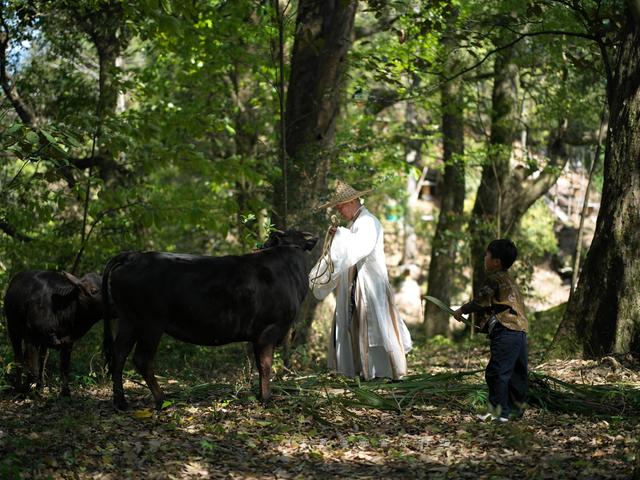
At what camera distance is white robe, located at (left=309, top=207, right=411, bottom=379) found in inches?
328

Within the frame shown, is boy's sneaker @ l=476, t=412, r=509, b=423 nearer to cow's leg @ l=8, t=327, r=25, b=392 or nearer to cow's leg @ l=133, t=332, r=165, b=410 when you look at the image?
cow's leg @ l=133, t=332, r=165, b=410

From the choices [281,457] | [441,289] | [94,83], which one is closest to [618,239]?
[281,457]

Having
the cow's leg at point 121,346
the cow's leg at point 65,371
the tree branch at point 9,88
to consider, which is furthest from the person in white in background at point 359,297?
the tree branch at point 9,88

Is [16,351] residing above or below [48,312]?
below

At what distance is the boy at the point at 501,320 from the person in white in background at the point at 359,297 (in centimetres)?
177

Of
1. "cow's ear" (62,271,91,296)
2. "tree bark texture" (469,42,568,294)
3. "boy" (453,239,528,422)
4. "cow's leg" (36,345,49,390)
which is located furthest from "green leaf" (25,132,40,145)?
"tree bark texture" (469,42,568,294)

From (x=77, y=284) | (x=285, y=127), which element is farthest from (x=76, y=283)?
(x=285, y=127)

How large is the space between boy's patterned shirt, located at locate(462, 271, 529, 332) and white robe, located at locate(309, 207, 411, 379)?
1.78 meters

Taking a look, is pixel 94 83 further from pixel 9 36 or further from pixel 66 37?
pixel 9 36

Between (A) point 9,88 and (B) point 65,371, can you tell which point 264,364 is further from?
(A) point 9,88

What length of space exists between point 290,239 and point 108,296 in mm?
1802

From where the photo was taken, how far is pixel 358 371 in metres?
8.71

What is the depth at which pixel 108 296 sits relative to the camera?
718 centimetres

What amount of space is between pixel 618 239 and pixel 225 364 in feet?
19.9
